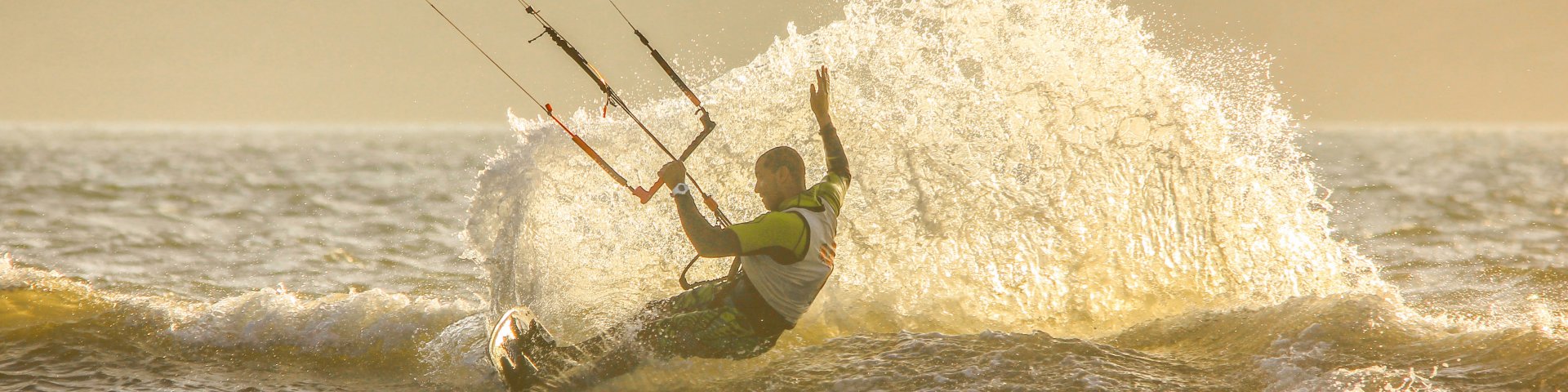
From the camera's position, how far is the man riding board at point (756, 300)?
5.28m

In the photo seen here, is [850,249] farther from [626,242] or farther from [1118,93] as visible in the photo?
[1118,93]

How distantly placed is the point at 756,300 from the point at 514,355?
1.34 m

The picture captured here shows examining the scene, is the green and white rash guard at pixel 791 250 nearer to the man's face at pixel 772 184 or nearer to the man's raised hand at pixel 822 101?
the man's face at pixel 772 184

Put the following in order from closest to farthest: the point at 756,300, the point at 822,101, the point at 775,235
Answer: the point at 775,235 < the point at 756,300 < the point at 822,101

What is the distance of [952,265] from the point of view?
303 inches

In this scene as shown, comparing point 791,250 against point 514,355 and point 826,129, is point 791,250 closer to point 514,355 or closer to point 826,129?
point 826,129

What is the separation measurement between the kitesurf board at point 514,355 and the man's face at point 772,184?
4.86ft

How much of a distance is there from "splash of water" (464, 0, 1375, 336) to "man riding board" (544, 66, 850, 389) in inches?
56.9

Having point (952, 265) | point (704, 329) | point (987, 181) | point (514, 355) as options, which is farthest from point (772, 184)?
point (987, 181)

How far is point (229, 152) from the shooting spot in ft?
163

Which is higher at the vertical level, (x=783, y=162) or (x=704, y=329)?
(x=783, y=162)

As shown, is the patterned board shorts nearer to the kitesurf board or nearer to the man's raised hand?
the kitesurf board

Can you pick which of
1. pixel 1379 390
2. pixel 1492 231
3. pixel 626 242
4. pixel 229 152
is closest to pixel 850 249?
pixel 626 242

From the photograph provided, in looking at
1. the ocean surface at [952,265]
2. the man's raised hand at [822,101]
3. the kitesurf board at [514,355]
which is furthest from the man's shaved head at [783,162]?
the kitesurf board at [514,355]
